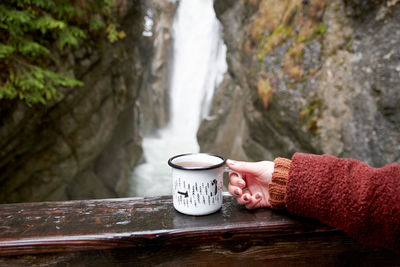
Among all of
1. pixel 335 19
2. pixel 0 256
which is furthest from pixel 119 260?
pixel 335 19

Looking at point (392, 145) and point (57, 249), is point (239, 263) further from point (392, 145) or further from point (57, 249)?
point (392, 145)

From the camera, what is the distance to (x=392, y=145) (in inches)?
107

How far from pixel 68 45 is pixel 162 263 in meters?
4.20

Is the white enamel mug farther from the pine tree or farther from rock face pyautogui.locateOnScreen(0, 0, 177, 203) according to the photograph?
rock face pyautogui.locateOnScreen(0, 0, 177, 203)

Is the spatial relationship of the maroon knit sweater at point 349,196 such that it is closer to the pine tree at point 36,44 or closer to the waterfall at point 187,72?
the pine tree at point 36,44

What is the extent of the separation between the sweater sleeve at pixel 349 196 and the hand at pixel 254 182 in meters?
0.14

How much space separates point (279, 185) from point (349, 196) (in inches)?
8.7

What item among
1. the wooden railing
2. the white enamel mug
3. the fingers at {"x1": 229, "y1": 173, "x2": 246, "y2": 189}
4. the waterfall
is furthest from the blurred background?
the waterfall

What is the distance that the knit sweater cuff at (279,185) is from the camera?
900 millimetres

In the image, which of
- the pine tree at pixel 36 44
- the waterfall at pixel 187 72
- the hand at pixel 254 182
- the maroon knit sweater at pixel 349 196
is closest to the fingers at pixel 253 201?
the hand at pixel 254 182

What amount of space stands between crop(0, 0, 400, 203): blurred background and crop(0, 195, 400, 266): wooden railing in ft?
8.12

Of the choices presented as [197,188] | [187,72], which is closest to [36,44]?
[197,188]

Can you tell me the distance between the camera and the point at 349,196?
755 mm

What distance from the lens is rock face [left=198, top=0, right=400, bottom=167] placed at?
2.85 metres
